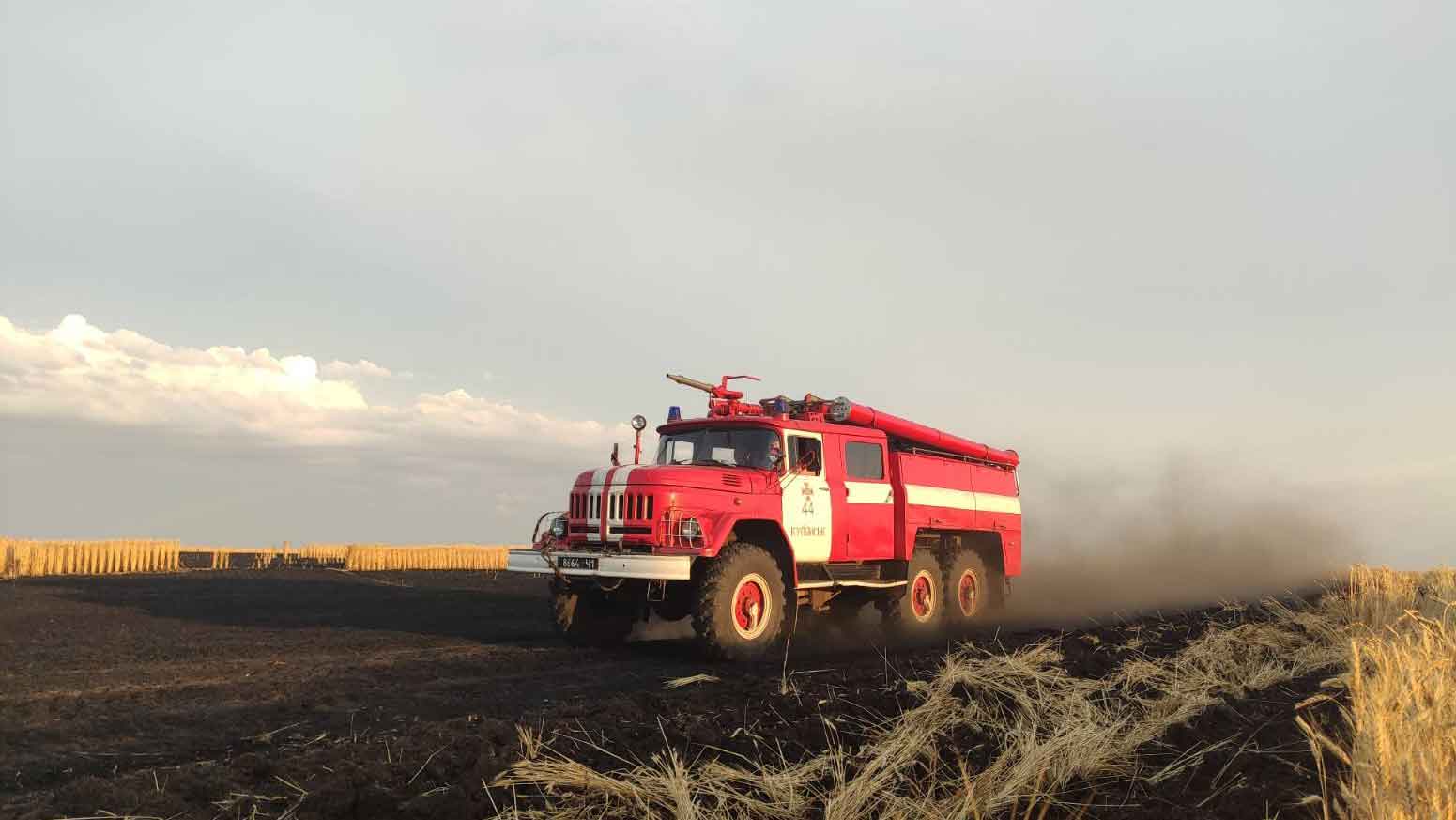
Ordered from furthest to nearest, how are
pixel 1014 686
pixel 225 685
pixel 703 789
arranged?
pixel 225 685 < pixel 1014 686 < pixel 703 789

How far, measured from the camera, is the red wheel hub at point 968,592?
14.8 meters

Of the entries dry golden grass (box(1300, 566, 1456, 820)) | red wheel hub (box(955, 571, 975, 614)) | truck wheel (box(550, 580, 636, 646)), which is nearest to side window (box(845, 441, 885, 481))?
red wheel hub (box(955, 571, 975, 614))

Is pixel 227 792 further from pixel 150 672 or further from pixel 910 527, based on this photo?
pixel 910 527

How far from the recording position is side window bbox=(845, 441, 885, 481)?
12320mm

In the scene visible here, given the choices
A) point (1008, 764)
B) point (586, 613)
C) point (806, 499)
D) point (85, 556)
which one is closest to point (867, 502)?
point (806, 499)

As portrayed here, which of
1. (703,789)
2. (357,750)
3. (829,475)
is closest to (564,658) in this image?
(829,475)

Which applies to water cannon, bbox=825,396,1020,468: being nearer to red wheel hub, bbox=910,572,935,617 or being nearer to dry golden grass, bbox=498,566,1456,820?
red wheel hub, bbox=910,572,935,617

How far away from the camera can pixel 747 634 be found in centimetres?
1031

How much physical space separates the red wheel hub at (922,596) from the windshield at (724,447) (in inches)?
138

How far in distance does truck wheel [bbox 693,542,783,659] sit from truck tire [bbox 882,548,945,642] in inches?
108

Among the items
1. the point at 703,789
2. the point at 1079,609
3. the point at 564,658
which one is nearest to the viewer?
the point at 703,789

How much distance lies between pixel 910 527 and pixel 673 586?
13.1 ft

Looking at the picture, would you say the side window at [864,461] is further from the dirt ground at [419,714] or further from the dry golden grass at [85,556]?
the dry golden grass at [85,556]

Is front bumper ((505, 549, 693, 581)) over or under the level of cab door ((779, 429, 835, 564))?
under
